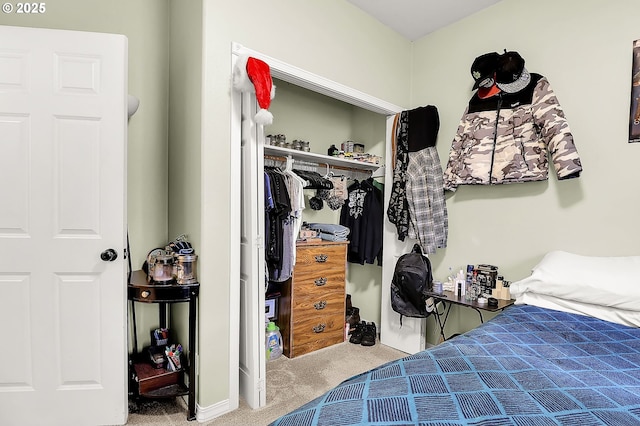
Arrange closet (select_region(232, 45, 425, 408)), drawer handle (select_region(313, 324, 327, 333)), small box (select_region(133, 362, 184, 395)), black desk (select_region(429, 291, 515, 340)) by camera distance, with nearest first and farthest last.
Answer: small box (select_region(133, 362, 184, 395)) → closet (select_region(232, 45, 425, 408)) → black desk (select_region(429, 291, 515, 340)) → drawer handle (select_region(313, 324, 327, 333))

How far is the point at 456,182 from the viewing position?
2678 millimetres

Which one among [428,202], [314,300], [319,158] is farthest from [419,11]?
[314,300]

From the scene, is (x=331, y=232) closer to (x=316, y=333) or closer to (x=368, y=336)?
(x=316, y=333)

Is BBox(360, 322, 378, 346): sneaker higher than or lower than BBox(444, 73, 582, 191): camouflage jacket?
lower

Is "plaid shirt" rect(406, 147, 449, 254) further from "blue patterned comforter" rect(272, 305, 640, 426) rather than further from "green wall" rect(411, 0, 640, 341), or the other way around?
"blue patterned comforter" rect(272, 305, 640, 426)

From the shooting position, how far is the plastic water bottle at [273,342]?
270 cm

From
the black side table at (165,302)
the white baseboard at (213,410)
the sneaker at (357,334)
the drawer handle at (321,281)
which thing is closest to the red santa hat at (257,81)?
the black side table at (165,302)

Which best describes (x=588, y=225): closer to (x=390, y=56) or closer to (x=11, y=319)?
(x=390, y=56)

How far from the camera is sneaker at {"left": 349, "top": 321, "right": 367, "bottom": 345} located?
313cm

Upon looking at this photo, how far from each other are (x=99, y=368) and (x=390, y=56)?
3.16 m

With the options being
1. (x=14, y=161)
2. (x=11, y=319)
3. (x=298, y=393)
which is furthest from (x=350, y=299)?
(x=14, y=161)

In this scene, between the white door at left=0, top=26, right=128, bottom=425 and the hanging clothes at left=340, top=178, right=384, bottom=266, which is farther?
the hanging clothes at left=340, top=178, right=384, bottom=266

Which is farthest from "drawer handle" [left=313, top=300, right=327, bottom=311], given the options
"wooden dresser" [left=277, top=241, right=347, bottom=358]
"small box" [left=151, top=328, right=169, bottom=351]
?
"small box" [left=151, top=328, right=169, bottom=351]

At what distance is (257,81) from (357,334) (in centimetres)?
244
